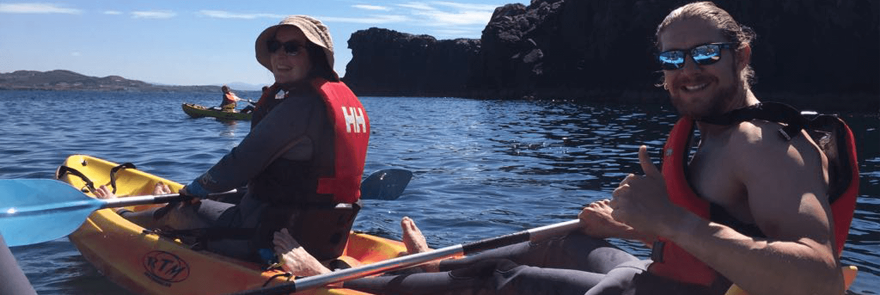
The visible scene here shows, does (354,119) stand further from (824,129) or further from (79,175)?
(79,175)

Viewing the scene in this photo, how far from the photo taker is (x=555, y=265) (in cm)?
423

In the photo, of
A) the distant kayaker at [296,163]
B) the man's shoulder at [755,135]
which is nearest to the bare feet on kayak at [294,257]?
the distant kayaker at [296,163]

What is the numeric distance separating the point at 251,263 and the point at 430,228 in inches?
144

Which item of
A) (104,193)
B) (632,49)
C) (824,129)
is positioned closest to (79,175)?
(104,193)

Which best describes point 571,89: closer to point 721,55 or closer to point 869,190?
point 869,190

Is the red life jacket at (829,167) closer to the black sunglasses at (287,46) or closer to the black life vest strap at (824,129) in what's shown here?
the black life vest strap at (824,129)

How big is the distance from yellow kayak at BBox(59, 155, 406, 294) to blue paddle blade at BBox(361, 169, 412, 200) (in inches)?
54.7

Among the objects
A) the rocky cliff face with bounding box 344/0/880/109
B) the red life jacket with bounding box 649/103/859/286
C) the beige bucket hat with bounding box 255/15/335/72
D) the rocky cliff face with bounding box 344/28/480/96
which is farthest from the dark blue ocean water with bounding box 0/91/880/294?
the rocky cliff face with bounding box 344/28/480/96

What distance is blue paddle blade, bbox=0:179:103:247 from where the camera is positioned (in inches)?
168

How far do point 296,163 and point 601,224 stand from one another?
1.86m

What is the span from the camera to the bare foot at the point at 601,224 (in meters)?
4.14

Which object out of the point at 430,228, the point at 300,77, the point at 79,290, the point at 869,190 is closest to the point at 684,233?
the point at 300,77

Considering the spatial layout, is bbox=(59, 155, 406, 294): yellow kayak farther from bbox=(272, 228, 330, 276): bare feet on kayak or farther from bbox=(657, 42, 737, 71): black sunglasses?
bbox=(657, 42, 737, 71): black sunglasses

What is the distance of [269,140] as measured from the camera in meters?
4.50
